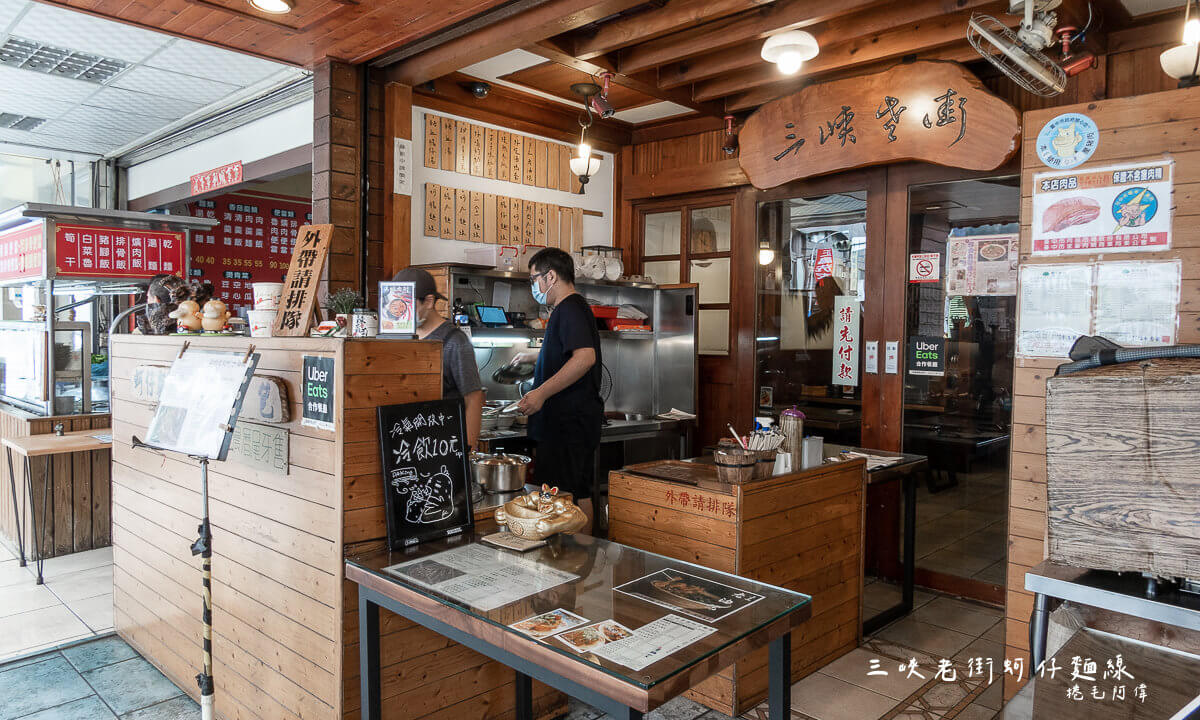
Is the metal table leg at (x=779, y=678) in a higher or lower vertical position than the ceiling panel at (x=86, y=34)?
lower

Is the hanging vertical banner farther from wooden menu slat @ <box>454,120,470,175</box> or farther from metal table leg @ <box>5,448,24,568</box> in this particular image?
metal table leg @ <box>5,448,24,568</box>

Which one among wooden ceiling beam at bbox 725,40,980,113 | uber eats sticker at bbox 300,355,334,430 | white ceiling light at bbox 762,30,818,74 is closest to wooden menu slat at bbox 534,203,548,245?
wooden ceiling beam at bbox 725,40,980,113

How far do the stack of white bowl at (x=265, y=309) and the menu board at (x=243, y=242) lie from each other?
17.7 feet

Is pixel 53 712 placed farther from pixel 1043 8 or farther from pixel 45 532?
pixel 1043 8

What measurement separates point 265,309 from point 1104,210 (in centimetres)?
316

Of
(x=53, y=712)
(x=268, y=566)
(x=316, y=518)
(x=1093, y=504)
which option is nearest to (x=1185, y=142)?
(x=1093, y=504)

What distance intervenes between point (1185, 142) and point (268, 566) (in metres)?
3.49

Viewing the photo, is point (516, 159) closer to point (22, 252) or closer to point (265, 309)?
point (265, 309)

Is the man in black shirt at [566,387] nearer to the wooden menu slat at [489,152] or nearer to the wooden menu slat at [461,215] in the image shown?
the wooden menu slat at [461,215]

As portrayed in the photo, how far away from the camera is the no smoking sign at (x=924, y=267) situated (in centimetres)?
469

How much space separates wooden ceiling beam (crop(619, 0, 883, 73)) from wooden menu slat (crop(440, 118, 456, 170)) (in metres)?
1.33

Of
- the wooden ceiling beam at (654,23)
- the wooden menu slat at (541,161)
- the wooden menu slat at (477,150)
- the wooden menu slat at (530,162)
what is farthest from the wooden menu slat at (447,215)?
the wooden ceiling beam at (654,23)

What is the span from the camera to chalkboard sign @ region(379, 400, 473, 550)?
2.39 metres

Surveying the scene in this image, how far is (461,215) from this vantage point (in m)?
5.35
